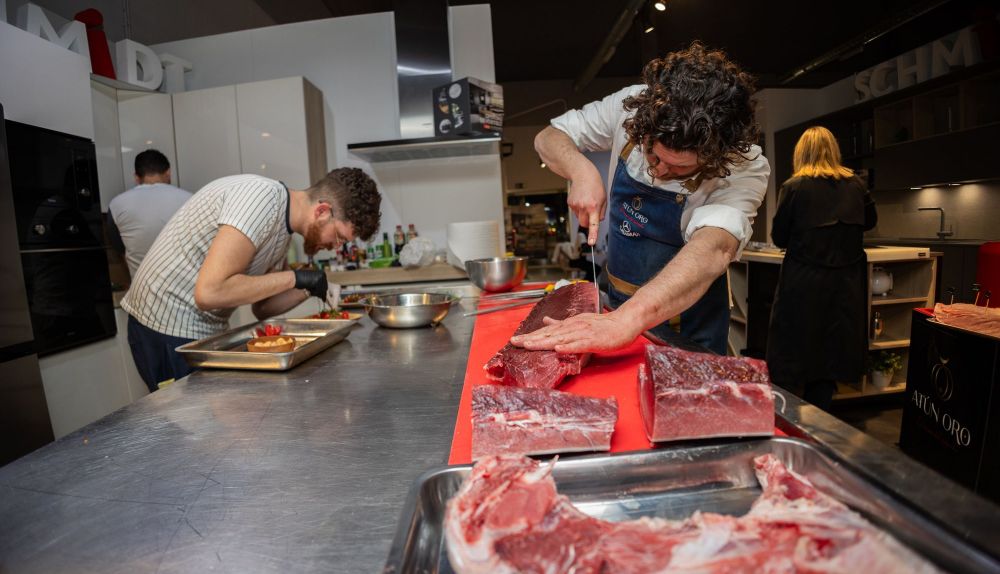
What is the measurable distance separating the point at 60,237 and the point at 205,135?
2106 millimetres

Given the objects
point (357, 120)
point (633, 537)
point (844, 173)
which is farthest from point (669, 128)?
point (357, 120)

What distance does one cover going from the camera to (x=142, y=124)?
5.11 m

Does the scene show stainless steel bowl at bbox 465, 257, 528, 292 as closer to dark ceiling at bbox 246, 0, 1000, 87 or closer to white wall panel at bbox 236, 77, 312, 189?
white wall panel at bbox 236, 77, 312, 189

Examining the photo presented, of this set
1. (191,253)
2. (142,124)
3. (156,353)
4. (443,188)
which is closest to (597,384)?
(191,253)

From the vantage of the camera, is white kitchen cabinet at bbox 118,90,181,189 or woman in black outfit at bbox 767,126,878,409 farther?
white kitchen cabinet at bbox 118,90,181,189

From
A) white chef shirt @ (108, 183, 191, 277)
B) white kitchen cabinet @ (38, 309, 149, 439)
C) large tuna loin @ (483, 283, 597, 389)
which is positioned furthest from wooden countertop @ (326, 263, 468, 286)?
large tuna loin @ (483, 283, 597, 389)

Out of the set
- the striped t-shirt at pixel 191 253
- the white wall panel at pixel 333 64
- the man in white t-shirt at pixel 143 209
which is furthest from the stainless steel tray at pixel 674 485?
the white wall panel at pixel 333 64

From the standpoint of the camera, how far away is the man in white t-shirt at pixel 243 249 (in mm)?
2033

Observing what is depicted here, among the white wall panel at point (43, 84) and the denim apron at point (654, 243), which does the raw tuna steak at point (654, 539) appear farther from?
the white wall panel at point (43, 84)

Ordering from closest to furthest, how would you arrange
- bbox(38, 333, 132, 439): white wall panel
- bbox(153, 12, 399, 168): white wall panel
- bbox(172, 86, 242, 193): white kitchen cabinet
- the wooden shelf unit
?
1. bbox(38, 333, 132, 439): white wall panel
2. the wooden shelf unit
3. bbox(172, 86, 242, 193): white kitchen cabinet
4. bbox(153, 12, 399, 168): white wall panel

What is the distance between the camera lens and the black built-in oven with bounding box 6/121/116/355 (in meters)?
3.12

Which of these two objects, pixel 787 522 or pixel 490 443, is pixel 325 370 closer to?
pixel 490 443

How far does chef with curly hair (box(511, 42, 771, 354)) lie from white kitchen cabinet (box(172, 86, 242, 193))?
423 centimetres

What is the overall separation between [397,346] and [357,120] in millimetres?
4303
